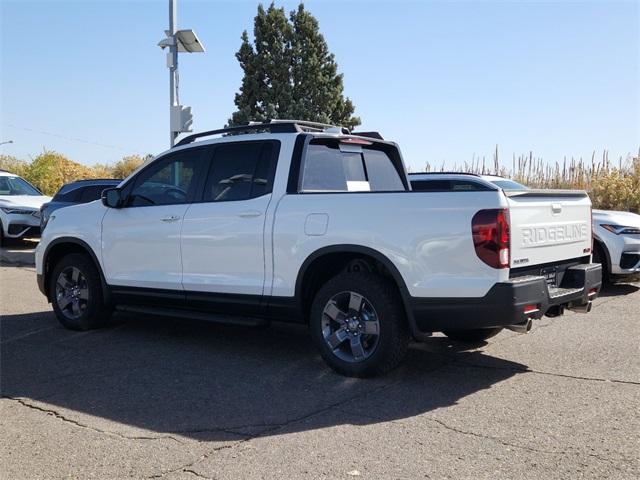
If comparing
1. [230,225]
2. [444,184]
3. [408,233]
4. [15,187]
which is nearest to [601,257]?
[444,184]

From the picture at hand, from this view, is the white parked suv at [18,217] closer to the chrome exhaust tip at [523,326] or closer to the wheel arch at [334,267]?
the wheel arch at [334,267]

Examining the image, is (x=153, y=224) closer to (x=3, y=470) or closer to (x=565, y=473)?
(x=3, y=470)

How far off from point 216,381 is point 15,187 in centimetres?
1367

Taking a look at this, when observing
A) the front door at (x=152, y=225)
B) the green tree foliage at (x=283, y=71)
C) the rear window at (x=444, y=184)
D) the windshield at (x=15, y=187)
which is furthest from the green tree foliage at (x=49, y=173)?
the front door at (x=152, y=225)

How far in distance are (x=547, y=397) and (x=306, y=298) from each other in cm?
202

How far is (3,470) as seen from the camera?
3600mm

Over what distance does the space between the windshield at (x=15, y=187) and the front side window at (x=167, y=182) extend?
1125 centimetres

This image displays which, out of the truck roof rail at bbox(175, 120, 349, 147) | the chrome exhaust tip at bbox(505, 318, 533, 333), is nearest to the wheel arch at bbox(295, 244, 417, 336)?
the chrome exhaust tip at bbox(505, 318, 533, 333)

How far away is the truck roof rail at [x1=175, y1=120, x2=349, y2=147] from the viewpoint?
6.01m

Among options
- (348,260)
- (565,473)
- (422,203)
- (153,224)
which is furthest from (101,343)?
(565,473)

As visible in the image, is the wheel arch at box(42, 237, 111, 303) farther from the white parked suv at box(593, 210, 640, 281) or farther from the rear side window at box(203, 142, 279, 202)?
the white parked suv at box(593, 210, 640, 281)

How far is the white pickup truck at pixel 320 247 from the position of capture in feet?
15.6

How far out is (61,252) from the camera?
749 cm

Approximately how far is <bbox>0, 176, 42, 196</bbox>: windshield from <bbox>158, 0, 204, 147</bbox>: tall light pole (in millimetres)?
4596
